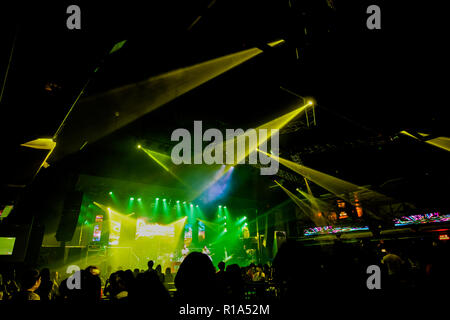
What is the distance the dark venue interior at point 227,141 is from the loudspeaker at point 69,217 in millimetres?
49

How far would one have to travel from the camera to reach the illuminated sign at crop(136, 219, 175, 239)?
47.4 ft

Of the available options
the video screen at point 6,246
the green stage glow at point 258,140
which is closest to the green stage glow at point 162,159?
the green stage glow at point 258,140

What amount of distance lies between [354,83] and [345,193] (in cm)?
807

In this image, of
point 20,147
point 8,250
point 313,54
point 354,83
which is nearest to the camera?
point 20,147

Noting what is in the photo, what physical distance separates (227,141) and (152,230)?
9380 mm

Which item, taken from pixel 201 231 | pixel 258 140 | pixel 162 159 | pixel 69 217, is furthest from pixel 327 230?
pixel 69 217

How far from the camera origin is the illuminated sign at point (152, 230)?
14452 millimetres

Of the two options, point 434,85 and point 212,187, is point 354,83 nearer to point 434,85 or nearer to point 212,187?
point 434,85

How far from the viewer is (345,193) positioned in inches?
461

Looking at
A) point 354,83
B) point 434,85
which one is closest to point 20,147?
point 354,83

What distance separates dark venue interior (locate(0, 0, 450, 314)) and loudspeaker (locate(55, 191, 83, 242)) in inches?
1.9

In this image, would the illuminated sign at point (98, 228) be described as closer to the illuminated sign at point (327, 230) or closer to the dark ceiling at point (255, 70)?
the dark ceiling at point (255, 70)

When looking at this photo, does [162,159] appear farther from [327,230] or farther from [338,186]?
[327,230]

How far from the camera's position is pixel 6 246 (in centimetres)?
793
